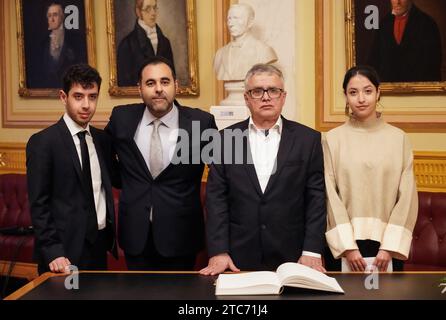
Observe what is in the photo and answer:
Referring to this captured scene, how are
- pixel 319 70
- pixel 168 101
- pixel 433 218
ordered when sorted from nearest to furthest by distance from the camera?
pixel 168 101, pixel 433 218, pixel 319 70

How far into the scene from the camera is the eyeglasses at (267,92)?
3.32m

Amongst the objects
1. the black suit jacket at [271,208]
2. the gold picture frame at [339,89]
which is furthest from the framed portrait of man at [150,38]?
the black suit jacket at [271,208]

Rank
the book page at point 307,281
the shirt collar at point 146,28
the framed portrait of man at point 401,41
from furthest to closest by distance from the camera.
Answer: the shirt collar at point 146,28 → the framed portrait of man at point 401,41 → the book page at point 307,281

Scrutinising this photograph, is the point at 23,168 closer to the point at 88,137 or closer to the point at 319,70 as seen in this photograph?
the point at 319,70

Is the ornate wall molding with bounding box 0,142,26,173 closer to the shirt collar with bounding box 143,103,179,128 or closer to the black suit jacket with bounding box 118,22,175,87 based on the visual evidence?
the black suit jacket with bounding box 118,22,175,87

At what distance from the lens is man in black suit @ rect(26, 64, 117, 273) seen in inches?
127

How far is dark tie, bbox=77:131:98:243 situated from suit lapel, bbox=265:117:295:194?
0.88 metres

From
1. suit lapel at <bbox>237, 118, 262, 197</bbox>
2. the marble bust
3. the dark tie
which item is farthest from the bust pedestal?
the dark tie

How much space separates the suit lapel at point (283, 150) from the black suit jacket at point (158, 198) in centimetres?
47

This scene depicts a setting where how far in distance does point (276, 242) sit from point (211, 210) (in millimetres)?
363

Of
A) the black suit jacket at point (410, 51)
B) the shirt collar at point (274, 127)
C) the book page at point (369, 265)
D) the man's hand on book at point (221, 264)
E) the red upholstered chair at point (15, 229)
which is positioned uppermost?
the black suit jacket at point (410, 51)

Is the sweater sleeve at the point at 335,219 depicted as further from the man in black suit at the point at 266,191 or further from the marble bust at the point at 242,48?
the marble bust at the point at 242,48

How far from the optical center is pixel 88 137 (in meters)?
3.49
